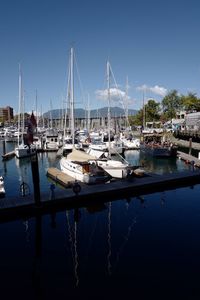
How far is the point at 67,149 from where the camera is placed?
58594 millimetres

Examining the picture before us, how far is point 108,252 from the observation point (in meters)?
17.0

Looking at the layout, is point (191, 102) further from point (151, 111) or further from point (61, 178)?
point (61, 178)

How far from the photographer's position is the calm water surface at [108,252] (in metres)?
13.4

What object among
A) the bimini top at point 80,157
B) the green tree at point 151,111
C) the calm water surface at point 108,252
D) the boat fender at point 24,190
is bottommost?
the calm water surface at point 108,252

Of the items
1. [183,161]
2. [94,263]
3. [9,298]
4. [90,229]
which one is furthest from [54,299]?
[183,161]

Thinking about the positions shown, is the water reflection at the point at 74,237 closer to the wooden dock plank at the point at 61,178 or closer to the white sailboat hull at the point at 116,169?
the wooden dock plank at the point at 61,178

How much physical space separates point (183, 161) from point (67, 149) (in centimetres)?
2207

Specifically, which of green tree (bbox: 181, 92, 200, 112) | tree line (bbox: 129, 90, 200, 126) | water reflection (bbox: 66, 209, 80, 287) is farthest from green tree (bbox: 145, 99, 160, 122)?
water reflection (bbox: 66, 209, 80, 287)

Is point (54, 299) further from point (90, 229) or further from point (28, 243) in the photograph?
point (90, 229)

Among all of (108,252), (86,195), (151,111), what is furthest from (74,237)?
(151,111)

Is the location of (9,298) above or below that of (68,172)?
below

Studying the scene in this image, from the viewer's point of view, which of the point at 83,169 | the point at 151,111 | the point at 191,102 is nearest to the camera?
the point at 83,169

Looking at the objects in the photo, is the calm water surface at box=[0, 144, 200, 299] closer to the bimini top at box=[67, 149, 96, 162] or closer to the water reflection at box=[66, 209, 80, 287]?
the water reflection at box=[66, 209, 80, 287]

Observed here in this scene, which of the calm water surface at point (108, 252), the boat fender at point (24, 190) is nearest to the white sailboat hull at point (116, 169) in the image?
the calm water surface at point (108, 252)
